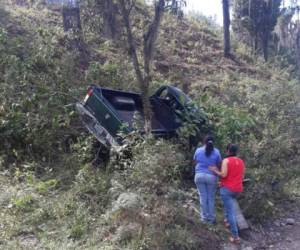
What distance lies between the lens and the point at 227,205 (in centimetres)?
662

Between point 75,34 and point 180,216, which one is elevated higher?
point 75,34

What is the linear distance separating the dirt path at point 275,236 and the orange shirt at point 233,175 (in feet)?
2.73

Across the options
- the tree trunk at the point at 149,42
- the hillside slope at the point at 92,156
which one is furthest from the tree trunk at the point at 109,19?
the tree trunk at the point at 149,42

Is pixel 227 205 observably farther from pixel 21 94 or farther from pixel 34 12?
pixel 34 12

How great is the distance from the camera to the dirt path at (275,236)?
22.0 feet

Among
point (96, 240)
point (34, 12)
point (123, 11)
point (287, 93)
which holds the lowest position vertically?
point (96, 240)

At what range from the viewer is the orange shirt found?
259 inches

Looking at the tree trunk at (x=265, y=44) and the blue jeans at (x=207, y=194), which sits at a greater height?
the tree trunk at (x=265, y=44)

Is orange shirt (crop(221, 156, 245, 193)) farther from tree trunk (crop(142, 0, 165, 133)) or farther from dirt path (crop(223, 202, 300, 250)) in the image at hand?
tree trunk (crop(142, 0, 165, 133))

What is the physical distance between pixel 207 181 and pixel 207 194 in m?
0.21

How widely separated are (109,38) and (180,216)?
9922 mm

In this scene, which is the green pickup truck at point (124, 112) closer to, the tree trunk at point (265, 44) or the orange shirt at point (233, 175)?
the orange shirt at point (233, 175)

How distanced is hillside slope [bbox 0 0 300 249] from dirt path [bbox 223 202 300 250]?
28 centimetres

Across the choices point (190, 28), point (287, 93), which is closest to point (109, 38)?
point (287, 93)
